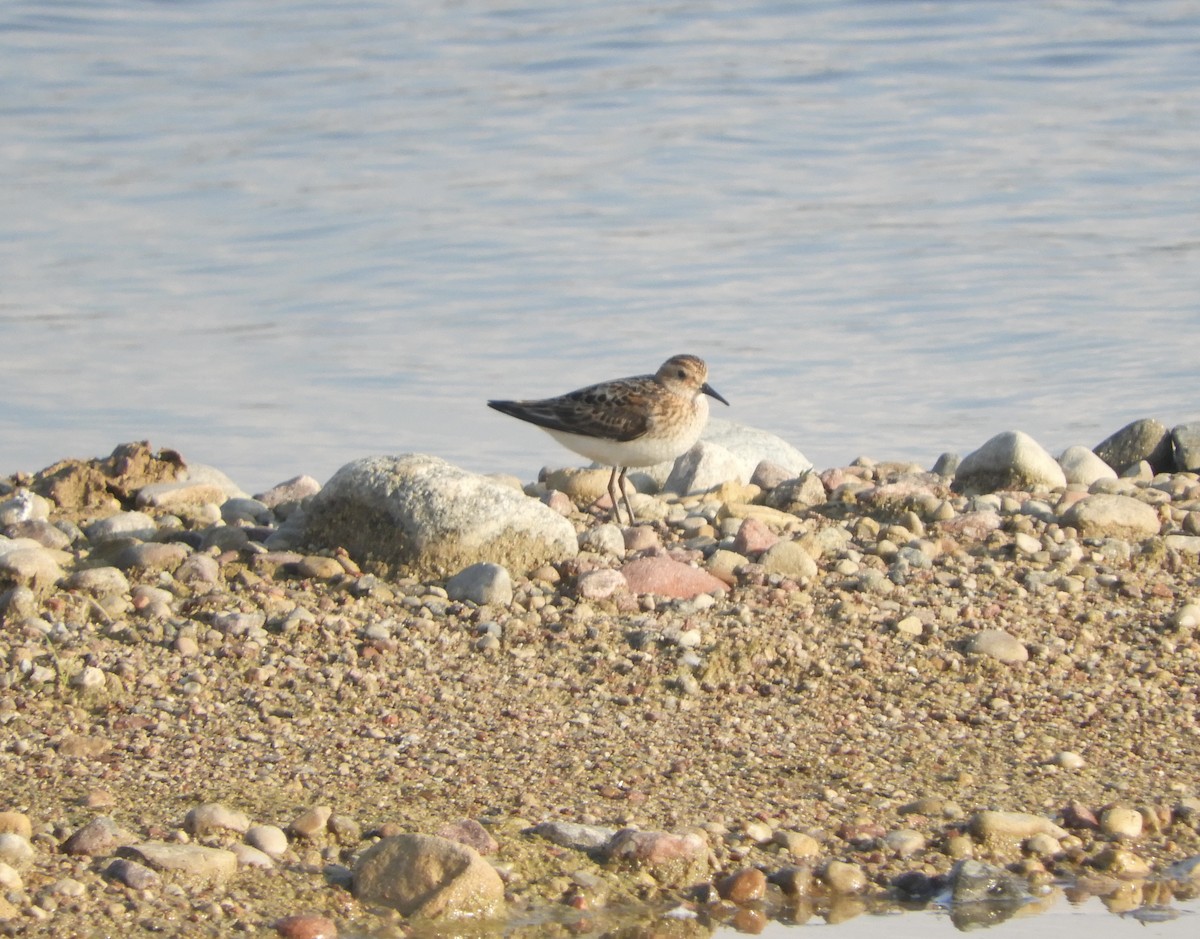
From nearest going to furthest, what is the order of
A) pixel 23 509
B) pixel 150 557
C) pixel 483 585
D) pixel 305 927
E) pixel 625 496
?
1. pixel 305 927
2. pixel 483 585
3. pixel 150 557
4. pixel 23 509
5. pixel 625 496

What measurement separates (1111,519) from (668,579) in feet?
6.60

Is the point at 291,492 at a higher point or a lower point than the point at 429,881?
higher

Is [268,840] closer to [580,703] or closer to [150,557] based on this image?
[580,703]

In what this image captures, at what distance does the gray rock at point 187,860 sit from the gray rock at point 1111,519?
167 inches

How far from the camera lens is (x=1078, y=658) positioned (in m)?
6.24

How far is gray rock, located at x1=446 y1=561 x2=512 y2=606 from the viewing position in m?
6.57

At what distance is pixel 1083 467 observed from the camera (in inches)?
350

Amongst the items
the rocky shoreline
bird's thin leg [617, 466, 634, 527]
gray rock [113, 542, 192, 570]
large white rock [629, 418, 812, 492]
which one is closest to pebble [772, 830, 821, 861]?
the rocky shoreline

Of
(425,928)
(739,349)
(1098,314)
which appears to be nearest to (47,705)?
(425,928)

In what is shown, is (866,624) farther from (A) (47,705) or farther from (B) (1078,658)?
(A) (47,705)

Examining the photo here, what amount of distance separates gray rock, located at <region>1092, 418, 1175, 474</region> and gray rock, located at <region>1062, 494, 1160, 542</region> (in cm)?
205

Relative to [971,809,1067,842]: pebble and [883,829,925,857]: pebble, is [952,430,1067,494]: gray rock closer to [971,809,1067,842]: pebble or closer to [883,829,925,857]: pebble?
[971,809,1067,842]: pebble

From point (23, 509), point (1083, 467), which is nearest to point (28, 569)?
point (23, 509)

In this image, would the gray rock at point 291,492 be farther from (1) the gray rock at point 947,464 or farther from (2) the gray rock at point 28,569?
(1) the gray rock at point 947,464
